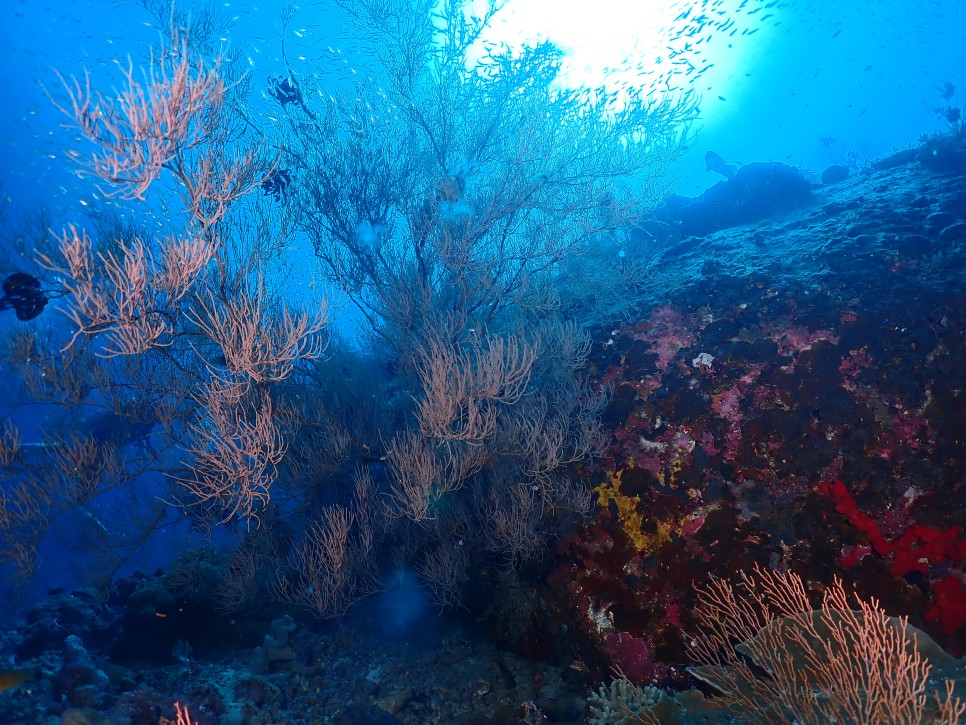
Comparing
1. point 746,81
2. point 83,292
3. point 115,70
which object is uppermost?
point 746,81

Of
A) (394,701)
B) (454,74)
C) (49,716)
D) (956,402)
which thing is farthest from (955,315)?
(49,716)

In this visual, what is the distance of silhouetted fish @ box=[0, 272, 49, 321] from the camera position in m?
4.50

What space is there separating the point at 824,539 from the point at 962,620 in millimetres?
886

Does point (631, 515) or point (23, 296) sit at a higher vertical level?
point (23, 296)

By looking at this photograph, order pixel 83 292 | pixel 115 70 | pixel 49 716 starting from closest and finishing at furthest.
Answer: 1. pixel 83 292
2. pixel 49 716
3. pixel 115 70

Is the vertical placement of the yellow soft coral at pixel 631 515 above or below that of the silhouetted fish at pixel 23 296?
below

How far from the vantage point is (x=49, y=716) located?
15.1ft

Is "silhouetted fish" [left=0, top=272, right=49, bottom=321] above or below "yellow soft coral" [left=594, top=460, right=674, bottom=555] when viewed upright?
above

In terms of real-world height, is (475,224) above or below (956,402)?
above

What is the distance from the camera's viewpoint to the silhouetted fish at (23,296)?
450 cm

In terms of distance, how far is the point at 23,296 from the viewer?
15.0 feet

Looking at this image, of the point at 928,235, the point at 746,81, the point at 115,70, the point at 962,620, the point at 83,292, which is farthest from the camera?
the point at 746,81

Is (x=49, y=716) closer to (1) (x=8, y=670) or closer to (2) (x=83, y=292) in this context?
(1) (x=8, y=670)

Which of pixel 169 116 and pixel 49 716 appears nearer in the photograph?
pixel 169 116
